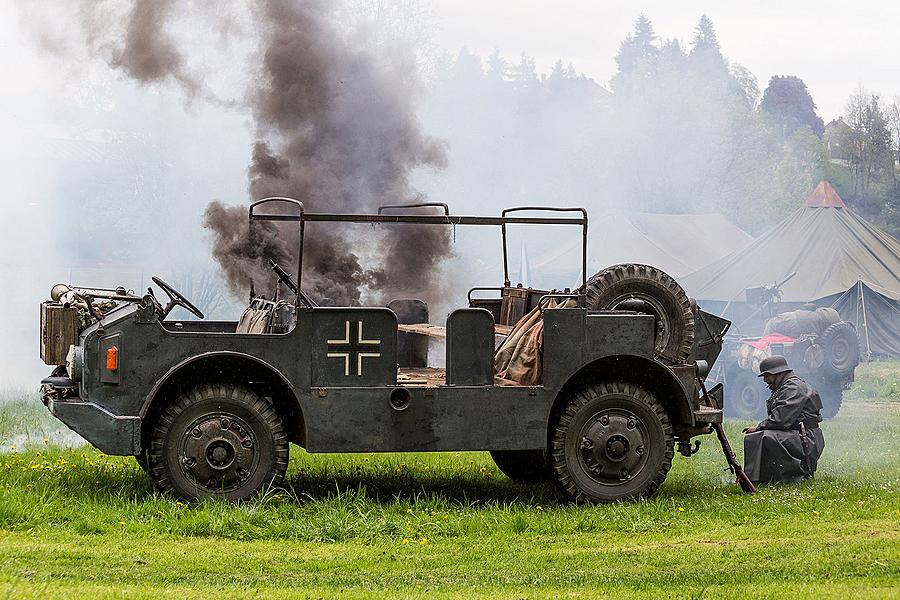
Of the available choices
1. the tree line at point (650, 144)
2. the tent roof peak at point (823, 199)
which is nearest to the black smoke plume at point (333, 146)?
the tree line at point (650, 144)

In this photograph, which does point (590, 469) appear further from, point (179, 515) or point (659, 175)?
point (659, 175)

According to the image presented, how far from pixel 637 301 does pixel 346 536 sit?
3214mm

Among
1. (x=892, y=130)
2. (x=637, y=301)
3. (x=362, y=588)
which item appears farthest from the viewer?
(x=892, y=130)

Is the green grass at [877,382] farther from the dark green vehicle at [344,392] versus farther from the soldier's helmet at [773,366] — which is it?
the dark green vehicle at [344,392]

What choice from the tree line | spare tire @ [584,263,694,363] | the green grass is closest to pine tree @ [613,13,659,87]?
the tree line

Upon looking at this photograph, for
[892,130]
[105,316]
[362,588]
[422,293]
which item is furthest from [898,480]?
[892,130]

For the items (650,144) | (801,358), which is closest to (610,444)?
(801,358)

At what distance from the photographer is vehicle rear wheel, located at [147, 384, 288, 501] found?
914cm

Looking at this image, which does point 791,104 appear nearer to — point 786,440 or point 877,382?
point 877,382

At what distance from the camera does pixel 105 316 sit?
9.68 meters

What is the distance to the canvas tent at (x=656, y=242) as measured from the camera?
90.2 ft

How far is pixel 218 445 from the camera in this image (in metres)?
9.20

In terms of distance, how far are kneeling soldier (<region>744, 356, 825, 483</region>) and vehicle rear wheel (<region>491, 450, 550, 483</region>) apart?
187 cm

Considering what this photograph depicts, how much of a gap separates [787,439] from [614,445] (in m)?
2.16
